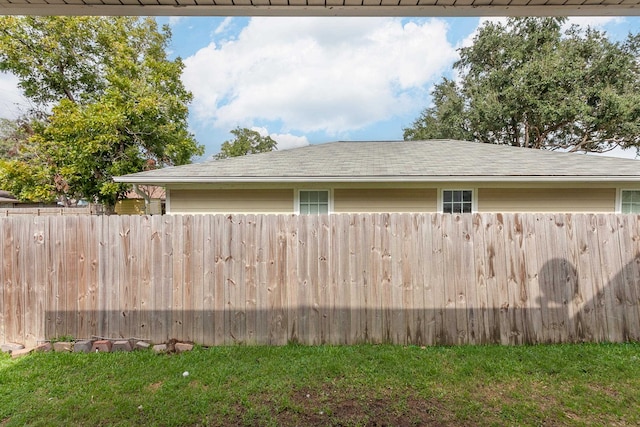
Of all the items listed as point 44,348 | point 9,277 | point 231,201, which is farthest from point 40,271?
point 231,201

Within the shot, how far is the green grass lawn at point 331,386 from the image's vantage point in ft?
7.85

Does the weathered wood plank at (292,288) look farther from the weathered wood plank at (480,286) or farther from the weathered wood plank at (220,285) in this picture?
the weathered wood plank at (480,286)

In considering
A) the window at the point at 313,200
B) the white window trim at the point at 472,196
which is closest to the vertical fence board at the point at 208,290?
the window at the point at 313,200

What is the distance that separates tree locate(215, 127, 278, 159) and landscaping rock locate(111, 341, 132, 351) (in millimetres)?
35127

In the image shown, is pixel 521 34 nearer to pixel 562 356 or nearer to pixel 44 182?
pixel 562 356

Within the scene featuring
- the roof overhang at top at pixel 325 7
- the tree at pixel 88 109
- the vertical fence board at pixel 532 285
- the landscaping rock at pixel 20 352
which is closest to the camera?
the roof overhang at top at pixel 325 7

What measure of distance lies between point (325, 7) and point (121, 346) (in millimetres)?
4050

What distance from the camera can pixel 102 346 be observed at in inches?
137

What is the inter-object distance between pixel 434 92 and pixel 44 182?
25.1 metres

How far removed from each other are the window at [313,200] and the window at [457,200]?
8.91 ft

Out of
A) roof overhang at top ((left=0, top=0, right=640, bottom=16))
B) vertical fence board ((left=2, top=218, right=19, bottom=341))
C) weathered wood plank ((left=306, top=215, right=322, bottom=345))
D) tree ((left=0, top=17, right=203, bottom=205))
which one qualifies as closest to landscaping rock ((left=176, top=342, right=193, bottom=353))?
weathered wood plank ((left=306, top=215, right=322, bottom=345))

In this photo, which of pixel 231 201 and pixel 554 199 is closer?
pixel 554 199

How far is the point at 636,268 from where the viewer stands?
11.7 feet

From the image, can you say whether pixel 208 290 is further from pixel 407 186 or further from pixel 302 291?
pixel 407 186
